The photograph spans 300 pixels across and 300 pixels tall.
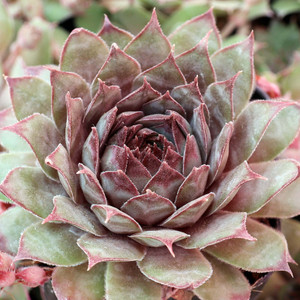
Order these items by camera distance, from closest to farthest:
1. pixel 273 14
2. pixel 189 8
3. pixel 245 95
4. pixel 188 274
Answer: pixel 188 274 → pixel 245 95 → pixel 189 8 → pixel 273 14

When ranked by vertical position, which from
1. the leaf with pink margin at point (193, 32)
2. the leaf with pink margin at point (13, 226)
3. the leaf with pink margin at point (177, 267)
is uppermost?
the leaf with pink margin at point (193, 32)

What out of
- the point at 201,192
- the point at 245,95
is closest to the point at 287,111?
the point at 245,95

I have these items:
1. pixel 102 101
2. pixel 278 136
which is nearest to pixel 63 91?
pixel 102 101

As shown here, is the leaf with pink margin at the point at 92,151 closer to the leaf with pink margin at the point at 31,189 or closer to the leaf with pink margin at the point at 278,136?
the leaf with pink margin at the point at 31,189

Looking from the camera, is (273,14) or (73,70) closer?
(73,70)

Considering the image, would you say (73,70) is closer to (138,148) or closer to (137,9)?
(138,148)

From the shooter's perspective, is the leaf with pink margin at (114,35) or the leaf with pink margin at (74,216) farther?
the leaf with pink margin at (114,35)

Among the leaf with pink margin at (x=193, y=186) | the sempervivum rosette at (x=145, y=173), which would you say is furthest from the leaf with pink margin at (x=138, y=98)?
the leaf with pink margin at (x=193, y=186)

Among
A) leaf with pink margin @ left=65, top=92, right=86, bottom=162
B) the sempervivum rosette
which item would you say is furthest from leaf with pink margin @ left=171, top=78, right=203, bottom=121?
leaf with pink margin @ left=65, top=92, right=86, bottom=162

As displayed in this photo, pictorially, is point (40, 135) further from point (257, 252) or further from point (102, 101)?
point (257, 252)
